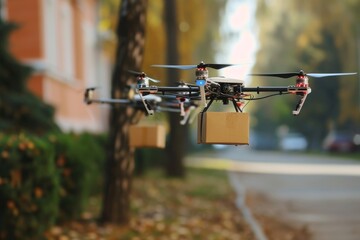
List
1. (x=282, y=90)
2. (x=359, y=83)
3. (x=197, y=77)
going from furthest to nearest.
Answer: (x=359, y=83), (x=282, y=90), (x=197, y=77)

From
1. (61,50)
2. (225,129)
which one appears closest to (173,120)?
(61,50)

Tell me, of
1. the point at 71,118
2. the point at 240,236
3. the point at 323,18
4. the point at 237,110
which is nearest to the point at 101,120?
the point at 71,118


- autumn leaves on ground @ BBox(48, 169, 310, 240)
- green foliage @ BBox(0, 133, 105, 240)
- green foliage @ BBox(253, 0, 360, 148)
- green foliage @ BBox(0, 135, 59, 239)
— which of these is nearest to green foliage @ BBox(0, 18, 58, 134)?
autumn leaves on ground @ BBox(48, 169, 310, 240)

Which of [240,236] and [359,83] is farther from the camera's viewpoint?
[359,83]

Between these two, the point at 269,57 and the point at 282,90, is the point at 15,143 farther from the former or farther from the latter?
the point at 269,57

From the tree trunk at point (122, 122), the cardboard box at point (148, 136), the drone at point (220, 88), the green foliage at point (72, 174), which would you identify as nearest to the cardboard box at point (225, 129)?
the drone at point (220, 88)

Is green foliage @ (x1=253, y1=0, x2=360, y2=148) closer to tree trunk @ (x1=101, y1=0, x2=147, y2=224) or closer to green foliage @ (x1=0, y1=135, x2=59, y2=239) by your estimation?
tree trunk @ (x1=101, y1=0, x2=147, y2=224)

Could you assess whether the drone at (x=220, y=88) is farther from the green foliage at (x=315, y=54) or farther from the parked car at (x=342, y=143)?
the parked car at (x=342, y=143)
